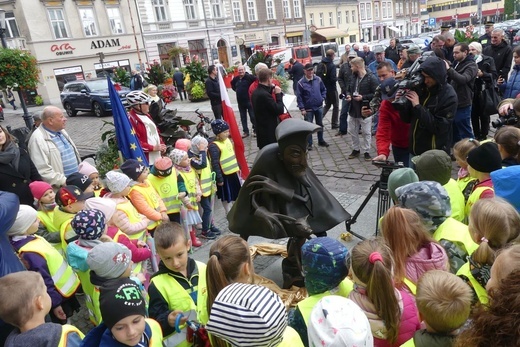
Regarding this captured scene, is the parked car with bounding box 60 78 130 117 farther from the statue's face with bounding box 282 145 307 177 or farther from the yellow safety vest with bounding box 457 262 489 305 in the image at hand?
the yellow safety vest with bounding box 457 262 489 305

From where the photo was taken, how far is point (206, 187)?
5027 millimetres

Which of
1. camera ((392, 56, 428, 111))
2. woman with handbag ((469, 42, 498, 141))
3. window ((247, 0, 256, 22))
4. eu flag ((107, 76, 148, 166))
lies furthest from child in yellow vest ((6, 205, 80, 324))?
window ((247, 0, 256, 22))

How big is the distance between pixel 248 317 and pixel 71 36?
30882mm

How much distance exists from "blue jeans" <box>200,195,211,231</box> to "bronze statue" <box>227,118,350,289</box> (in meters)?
1.66

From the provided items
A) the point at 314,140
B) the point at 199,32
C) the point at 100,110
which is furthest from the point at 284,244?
the point at 199,32

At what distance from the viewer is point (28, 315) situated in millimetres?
2053

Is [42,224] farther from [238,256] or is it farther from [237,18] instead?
[237,18]

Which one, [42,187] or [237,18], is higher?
[237,18]

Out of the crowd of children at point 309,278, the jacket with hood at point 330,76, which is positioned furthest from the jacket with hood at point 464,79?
the jacket with hood at point 330,76

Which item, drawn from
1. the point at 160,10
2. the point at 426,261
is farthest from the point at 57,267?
the point at 160,10

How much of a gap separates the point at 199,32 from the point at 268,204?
3388cm

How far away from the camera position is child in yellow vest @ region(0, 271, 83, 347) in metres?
2.01

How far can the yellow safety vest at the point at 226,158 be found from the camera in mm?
5273

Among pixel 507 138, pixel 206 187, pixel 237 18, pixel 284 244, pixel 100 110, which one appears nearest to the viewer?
pixel 507 138
